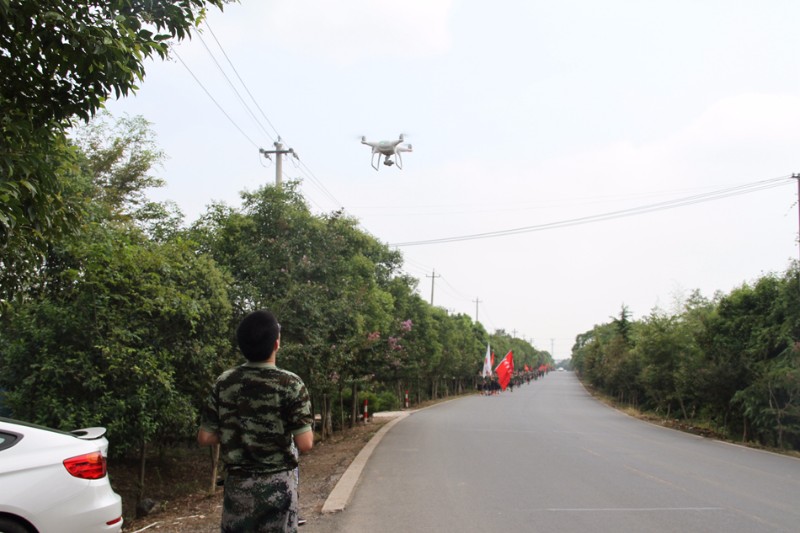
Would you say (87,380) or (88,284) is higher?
Answer: (88,284)

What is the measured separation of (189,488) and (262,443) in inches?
420

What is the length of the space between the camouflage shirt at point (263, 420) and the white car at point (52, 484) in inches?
76.5

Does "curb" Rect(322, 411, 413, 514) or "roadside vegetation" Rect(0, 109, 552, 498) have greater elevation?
"roadside vegetation" Rect(0, 109, 552, 498)

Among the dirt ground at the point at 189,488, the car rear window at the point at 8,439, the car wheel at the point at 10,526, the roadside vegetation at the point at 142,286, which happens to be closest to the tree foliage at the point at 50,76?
the roadside vegetation at the point at 142,286

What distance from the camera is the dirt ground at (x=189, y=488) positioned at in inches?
308

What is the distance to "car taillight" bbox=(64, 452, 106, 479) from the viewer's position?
480 cm

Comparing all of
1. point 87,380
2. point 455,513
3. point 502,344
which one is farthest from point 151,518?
point 502,344

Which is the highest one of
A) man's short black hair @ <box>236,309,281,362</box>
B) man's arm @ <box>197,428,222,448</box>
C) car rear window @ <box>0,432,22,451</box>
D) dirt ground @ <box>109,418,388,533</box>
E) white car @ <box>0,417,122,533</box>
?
man's short black hair @ <box>236,309,281,362</box>

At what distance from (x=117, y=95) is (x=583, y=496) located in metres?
7.30

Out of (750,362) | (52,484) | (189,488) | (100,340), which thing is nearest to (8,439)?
(52,484)

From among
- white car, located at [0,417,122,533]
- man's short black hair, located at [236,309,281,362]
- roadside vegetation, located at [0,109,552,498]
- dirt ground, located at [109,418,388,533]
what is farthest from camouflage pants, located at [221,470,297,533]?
dirt ground, located at [109,418,388,533]

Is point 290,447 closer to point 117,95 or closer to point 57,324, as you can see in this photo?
point 117,95

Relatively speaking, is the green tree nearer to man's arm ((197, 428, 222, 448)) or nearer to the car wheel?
the car wheel

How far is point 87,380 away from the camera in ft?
26.7
